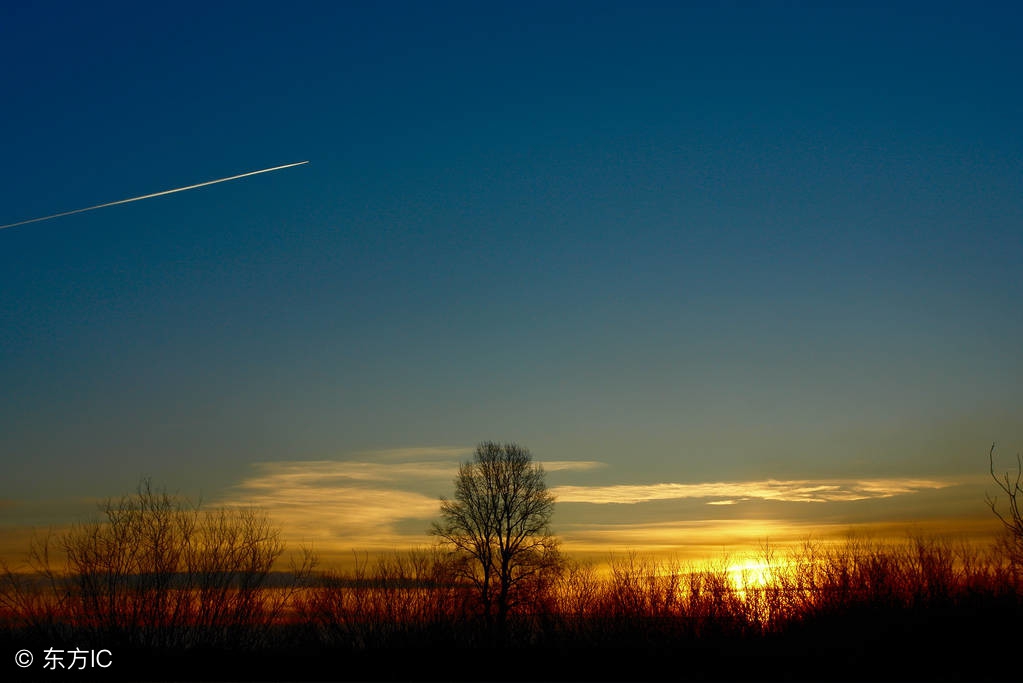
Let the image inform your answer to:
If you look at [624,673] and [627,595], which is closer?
[624,673]

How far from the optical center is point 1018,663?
59.1 feet

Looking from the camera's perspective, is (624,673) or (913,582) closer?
(624,673)

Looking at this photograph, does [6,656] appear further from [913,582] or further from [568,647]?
[913,582]

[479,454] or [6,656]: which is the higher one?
[479,454]

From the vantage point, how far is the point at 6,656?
18172 mm

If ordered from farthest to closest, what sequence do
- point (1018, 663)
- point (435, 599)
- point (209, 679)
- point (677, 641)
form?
1. point (435, 599)
2. point (677, 641)
3. point (1018, 663)
4. point (209, 679)

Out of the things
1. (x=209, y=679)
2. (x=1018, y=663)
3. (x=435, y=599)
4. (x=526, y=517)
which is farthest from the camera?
(x=526, y=517)

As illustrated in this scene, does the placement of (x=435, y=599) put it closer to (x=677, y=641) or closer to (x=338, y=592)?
(x=338, y=592)

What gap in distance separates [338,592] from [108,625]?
529cm

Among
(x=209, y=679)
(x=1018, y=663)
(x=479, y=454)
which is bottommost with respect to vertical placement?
(x=1018, y=663)

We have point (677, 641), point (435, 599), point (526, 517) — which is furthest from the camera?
point (526, 517)

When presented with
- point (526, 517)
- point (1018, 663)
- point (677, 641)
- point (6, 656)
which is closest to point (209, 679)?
point (6, 656)

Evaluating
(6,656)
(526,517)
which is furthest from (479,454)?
(6,656)

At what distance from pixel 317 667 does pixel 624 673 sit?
19.4 ft
